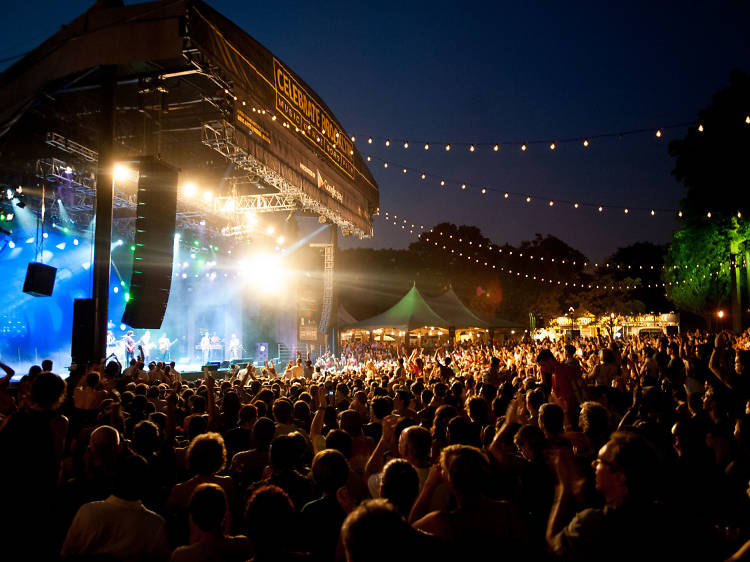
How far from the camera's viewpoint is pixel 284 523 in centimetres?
195

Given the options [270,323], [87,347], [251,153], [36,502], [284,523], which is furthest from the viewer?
[270,323]

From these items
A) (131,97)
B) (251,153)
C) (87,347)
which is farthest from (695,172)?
(87,347)

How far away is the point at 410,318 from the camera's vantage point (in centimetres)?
2205

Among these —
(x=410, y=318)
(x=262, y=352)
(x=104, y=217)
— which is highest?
(x=104, y=217)

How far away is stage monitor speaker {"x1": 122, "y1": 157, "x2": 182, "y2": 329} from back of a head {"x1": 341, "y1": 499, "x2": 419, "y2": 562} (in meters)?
6.94

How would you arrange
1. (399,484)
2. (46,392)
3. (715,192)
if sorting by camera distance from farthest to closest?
(715,192) → (46,392) → (399,484)

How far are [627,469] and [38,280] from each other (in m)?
10.7

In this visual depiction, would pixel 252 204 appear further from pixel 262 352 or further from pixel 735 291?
pixel 735 291

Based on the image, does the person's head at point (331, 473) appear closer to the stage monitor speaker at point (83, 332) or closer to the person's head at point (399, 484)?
the person's head at point (399, 484)

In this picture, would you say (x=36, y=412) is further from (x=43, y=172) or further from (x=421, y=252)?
(x=421, y=252)

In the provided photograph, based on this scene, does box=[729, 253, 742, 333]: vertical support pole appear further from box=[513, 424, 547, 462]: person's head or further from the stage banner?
box=[513, 424, 547, 462]: person's head

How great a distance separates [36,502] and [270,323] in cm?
2464

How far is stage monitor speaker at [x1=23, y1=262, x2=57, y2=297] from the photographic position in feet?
31.0

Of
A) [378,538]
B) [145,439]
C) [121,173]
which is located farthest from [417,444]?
[121,173]
